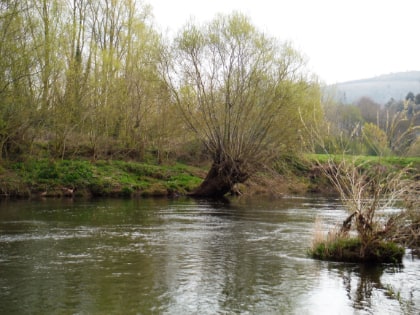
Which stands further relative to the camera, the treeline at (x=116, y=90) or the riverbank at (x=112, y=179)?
the riverbank at (x=112, y=179)

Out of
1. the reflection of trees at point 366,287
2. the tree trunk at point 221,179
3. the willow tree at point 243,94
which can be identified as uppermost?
the willow tree at point 243,94

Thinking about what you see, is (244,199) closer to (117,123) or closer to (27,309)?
(117,123)

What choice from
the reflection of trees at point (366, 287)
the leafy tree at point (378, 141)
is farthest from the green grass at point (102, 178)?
the leafy tree at point (378, 141)

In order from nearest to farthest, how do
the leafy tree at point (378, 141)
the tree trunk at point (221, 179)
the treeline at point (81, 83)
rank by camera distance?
the leafy tree at point (378, 141) < the treeline at point (81, 83) < the tree trunk at point (221, 179)

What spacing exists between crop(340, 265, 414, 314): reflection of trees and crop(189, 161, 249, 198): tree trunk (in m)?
24.2

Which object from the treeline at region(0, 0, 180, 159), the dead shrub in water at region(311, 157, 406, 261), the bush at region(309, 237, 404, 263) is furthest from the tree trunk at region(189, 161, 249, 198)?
the dead shrub in water at region(311, 157, 406, 261)

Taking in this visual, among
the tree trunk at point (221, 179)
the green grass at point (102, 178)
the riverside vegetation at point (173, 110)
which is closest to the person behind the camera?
the riverside vegetation at point (173, 110)

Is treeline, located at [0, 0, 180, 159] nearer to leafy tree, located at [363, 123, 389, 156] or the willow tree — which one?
the willow tree

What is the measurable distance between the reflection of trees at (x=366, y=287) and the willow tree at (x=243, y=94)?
79.4 ft

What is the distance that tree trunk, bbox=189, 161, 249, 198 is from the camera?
39000 millimetres

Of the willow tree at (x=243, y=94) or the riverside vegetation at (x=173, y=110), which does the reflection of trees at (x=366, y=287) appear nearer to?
the riverside vegetation at (x=173, y=110)

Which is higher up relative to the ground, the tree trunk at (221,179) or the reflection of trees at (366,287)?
the tree trunk at (221,179)

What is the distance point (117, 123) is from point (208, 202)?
14.7m

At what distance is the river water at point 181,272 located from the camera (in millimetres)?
11172
